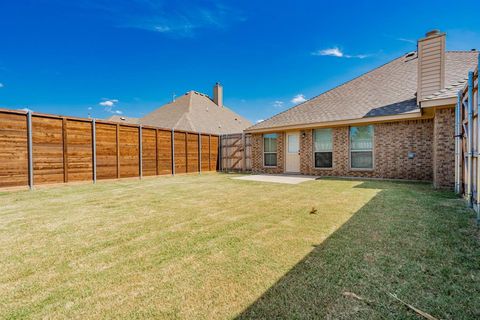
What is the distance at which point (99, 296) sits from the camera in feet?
5.63

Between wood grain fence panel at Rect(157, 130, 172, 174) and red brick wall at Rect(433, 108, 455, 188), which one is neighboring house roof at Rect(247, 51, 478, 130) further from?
wood grain fence panel at Rect(157, 130, 172, 174)

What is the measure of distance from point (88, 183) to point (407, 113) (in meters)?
11.8

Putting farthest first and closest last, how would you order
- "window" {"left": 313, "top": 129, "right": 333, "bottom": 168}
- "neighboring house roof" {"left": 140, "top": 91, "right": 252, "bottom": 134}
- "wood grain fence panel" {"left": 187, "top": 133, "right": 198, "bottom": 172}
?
"neighboring house roof" {"left": 140, "top": 91, "right": 252, "bottom": 134}
"wood grain fence panel" {"left": 187, "top": 133, "right": 198, "bottom": 172}
"window" {"left": 313, "top": 129, "right": 333, "bottom": 168}

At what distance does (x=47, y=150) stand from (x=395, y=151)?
1228 centimetres

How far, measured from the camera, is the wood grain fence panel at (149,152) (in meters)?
9.92

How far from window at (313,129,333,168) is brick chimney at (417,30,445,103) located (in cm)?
353

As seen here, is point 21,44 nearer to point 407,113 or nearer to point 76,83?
point 76,83

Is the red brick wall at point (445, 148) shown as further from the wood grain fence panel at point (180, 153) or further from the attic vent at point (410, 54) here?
the wood grain fence panel at point (180, 153)

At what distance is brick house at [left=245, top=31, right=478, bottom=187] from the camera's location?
657 cm

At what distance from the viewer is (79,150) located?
796 cm

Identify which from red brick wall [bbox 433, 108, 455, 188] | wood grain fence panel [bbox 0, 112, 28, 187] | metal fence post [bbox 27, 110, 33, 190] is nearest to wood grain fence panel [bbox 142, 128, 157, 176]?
metal fence post [bbox 27, 110, 33, 190]

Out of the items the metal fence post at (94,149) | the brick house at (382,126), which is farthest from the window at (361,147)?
the metal fence post at (94,149)

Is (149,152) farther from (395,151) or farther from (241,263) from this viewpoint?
(395,151)

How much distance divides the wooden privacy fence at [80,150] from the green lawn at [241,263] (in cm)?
339
